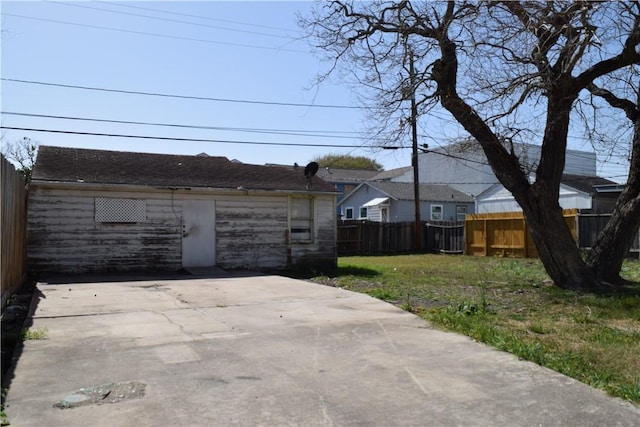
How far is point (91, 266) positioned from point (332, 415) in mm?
11744

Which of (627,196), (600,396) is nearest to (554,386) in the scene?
(600,396)

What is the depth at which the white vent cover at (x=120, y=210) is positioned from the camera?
46.6ft

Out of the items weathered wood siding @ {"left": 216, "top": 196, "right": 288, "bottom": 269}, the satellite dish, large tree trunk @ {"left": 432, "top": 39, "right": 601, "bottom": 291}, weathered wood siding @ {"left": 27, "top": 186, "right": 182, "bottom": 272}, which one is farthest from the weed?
the satellite dish

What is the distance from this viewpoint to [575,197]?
98.4 feet

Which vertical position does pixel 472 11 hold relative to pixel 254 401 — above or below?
above

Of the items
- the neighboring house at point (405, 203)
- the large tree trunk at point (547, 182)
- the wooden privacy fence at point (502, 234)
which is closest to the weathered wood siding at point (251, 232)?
the large tree trunk at point (547, 182)

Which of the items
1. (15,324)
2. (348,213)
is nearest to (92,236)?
(15,324)

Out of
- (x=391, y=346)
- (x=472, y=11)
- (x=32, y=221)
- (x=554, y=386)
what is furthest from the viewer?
(x=32, y=221)

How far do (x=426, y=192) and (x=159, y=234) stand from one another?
26577mm

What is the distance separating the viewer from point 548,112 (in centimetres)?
1108

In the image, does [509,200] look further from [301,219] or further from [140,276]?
[140,276]

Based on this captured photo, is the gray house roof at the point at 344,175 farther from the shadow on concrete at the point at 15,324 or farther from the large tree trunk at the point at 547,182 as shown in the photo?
the shadow on concrete at the point at 15,324

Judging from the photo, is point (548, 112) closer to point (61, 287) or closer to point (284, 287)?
point (284, 287)

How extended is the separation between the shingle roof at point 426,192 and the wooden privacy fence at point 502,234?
11030mm
